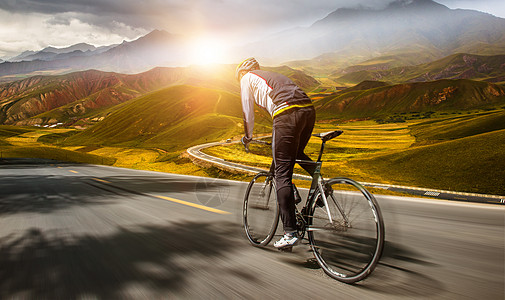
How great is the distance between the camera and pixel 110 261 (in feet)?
9.38

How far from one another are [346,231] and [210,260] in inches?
58.2

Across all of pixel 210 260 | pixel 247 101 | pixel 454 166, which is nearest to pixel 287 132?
pixel 247 101

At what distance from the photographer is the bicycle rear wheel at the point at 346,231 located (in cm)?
234

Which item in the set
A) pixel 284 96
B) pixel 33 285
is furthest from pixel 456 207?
pixel 33 285

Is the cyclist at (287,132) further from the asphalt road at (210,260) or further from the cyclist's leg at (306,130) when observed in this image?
the asphalt road at (210,260)

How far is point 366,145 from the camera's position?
190ft

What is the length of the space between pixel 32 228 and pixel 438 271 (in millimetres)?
5341

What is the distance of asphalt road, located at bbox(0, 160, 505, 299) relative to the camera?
2264 millimetres

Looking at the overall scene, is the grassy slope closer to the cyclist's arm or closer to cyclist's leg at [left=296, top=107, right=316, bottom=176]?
cyclist's leg at [left=296, top=107, right=316, bottom=176]

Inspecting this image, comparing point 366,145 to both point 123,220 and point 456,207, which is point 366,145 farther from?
point 123,220

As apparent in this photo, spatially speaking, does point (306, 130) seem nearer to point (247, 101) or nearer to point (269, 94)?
point (269, 94)

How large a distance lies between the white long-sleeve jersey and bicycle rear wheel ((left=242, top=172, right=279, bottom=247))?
730 millimetres

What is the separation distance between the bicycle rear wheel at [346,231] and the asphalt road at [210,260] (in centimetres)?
14

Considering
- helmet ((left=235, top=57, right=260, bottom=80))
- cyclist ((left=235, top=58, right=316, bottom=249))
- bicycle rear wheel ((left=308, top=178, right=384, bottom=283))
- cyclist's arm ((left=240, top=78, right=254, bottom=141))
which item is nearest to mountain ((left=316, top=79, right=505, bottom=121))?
helmet ((left=235, top=57, right=260, bottom=80))
